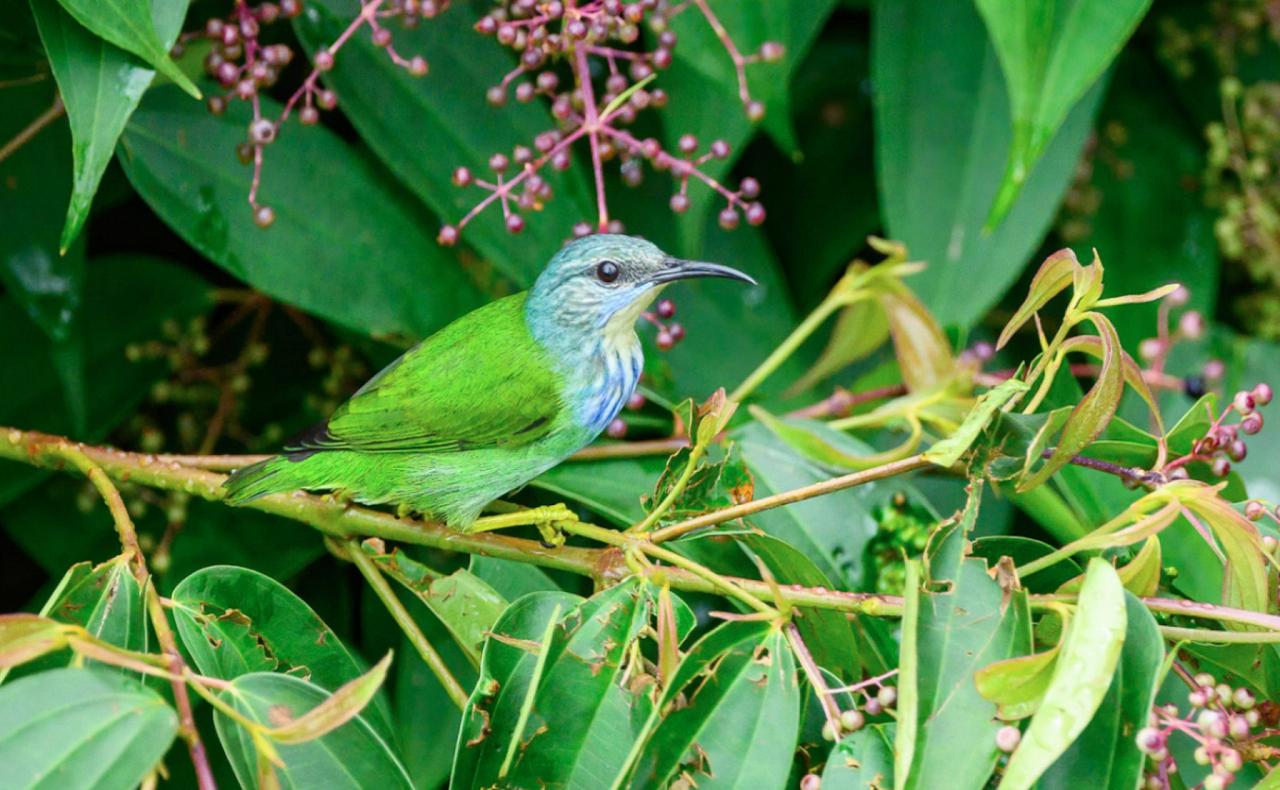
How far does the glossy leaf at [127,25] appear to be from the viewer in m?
1.68

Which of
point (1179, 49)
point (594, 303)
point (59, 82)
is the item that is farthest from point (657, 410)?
point (1179, 49)

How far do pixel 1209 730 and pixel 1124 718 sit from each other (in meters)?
0.08

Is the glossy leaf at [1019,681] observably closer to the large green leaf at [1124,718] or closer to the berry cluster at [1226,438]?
the large green leaf at [1124,718]

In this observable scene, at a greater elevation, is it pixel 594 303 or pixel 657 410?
pixel 594 303

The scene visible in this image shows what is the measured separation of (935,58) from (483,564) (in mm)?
1677

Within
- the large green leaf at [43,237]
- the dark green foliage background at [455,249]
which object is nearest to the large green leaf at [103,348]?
the dark green foliage background at [455,249]

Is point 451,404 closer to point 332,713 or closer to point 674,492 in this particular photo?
point 674,492

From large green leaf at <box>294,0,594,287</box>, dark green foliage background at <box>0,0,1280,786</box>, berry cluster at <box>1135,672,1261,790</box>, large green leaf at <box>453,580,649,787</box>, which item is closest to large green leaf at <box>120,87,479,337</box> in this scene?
dark green foliage background at <box>0,0,1280,786</box>

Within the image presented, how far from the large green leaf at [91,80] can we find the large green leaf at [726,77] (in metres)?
0.89

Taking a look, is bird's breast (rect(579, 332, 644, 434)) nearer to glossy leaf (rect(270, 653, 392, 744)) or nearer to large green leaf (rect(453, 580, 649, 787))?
large green leaf (rect(453, 580, 649, 787))

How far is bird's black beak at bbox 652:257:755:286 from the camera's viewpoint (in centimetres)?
199

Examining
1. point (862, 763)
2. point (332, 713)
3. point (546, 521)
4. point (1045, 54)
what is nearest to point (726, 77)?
point (1045, 54)

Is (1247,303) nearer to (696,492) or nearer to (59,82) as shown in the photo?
(696,492)

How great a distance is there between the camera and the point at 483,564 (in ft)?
6.02
